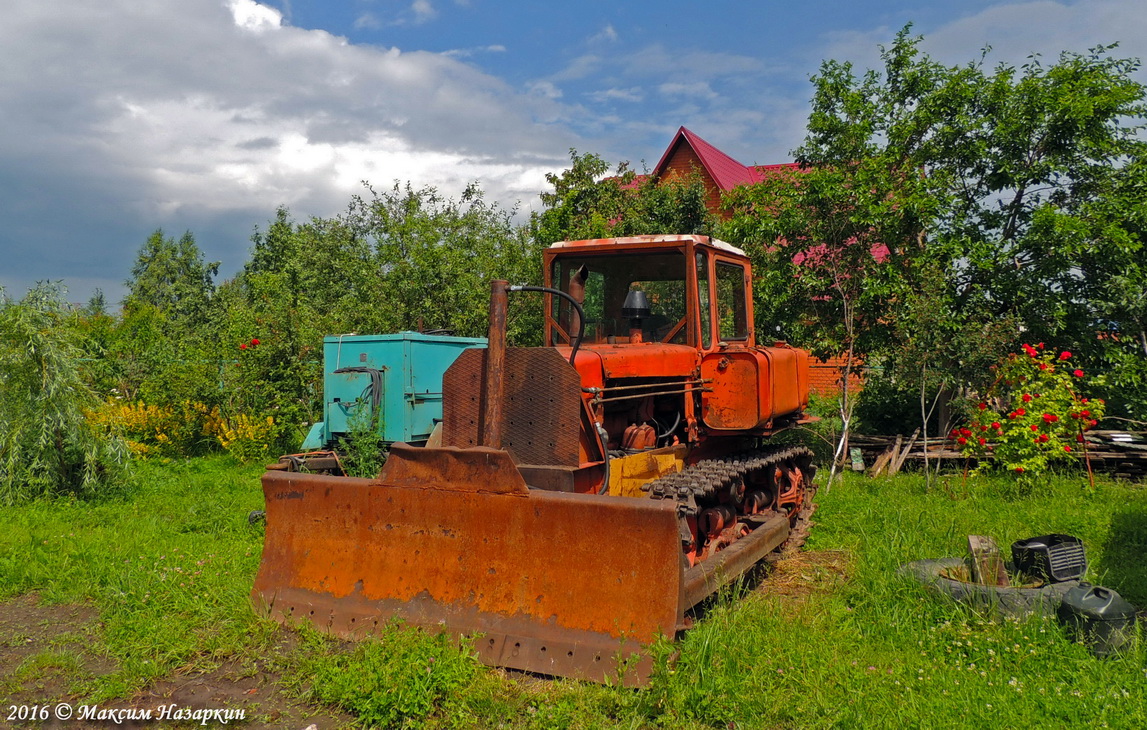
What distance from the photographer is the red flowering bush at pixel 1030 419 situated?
9.04m

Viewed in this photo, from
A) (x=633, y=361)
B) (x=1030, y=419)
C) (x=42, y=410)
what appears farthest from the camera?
(x=1030, y=419)

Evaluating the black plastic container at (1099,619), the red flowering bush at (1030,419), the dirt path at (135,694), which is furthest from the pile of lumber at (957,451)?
the dirt path at (135,694)

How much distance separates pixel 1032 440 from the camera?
897 centimetres

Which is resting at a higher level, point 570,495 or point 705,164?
point 705,164

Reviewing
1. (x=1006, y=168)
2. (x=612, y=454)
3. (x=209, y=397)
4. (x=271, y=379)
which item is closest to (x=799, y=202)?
(x=1006, y=168)

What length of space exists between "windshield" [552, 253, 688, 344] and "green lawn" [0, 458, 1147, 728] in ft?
6.88

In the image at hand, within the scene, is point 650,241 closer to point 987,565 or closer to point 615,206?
point 987,565

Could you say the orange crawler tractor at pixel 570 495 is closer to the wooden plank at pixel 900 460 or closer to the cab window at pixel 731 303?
the cab window at pixel 731 303

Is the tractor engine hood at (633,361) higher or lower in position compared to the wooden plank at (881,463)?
higher

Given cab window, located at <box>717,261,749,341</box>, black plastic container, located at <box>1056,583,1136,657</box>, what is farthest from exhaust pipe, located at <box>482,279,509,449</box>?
black plastic container, located at <box>1056,583,1136,657</box>

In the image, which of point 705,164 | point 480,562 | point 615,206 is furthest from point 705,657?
point 705,164

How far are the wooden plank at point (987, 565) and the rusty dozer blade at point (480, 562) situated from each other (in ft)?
7.36

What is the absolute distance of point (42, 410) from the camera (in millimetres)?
8234

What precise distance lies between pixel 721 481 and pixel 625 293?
1.78m
